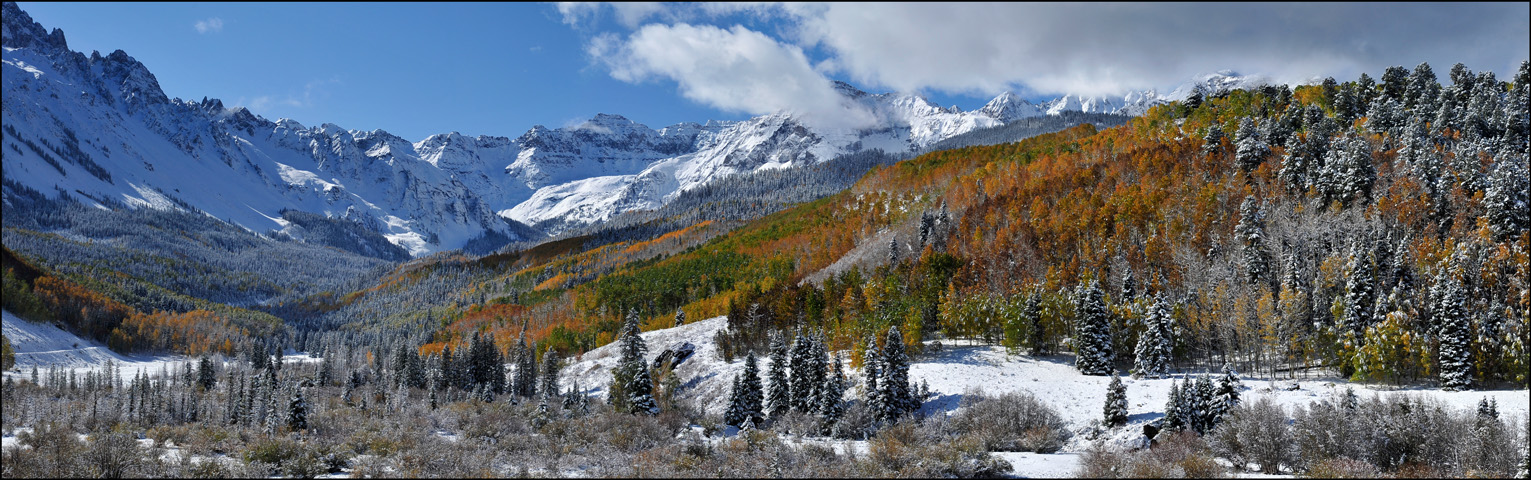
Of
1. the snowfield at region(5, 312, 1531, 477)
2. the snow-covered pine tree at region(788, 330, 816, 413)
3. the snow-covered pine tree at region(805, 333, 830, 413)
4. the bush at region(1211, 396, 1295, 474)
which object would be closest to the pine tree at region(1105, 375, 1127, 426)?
the snowfield at region(5, 312, 1531, 477)

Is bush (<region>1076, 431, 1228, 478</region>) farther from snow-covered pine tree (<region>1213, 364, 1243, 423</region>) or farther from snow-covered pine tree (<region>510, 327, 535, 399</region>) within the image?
snow-covered pine tree (<region>510, 327, 535, 399</region>)

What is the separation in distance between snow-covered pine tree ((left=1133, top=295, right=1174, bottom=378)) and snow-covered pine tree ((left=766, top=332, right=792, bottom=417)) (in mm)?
29147

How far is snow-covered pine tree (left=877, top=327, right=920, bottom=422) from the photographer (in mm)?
52500

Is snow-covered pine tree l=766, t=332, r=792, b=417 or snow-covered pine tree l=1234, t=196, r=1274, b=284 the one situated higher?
snow-covered pine tree l=1234, t=196, r=1274, b=284

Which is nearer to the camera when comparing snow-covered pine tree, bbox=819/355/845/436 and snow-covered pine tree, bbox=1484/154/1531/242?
snow-covered pine tree, bbox=819/355/845/436

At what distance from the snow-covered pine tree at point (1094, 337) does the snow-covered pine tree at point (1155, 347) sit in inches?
103

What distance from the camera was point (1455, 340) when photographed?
47688 mm

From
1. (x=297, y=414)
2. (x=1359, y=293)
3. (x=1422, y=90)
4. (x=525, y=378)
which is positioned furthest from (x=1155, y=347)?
(x=1422, y=90)

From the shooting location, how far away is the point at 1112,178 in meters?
93.3

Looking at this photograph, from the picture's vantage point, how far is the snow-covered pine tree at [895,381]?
172 ft

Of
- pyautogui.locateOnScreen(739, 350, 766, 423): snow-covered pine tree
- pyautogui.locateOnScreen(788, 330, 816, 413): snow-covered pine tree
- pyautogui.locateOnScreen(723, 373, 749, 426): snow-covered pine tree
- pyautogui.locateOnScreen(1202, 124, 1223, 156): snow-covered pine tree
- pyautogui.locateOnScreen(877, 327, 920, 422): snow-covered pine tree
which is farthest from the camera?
pyautogui.locateOnScreen(1202, 124, 1223, 156): snow-covered pine tree

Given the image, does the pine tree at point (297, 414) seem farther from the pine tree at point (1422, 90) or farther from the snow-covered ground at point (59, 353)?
the pine tree at point (1422, 90)

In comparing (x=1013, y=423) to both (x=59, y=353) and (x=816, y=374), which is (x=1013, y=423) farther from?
(x=59, y=353)

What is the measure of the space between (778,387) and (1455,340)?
4730 cm
